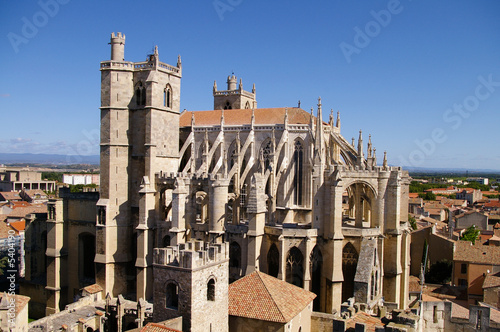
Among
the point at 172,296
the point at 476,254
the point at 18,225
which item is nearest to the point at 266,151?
Result: the point at 172,296

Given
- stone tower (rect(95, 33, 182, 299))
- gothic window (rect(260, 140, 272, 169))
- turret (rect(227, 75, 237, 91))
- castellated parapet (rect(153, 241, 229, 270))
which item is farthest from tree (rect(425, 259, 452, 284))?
castellated parapet (rect(153, 241, 229, 270))

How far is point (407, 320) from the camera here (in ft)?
65.4

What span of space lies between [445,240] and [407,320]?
104ft

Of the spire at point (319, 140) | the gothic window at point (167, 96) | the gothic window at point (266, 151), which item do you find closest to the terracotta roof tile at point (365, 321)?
the spire at point (319, 140)

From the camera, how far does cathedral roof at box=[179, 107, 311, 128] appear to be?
41.1m

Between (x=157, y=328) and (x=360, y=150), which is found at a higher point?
(x=360, y=150)

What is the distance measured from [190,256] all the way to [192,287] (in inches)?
Answer: 55.3

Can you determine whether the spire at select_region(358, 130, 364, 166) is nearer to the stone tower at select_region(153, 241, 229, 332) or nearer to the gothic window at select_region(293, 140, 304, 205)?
the gothic window at select_region(293, 140, 304, 205)

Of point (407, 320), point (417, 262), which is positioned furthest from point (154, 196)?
point (417, 262)

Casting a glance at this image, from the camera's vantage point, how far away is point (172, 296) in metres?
21.3

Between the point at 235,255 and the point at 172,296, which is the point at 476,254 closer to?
the point at 235,255

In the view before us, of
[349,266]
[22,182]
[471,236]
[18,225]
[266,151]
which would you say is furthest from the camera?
[22,182]

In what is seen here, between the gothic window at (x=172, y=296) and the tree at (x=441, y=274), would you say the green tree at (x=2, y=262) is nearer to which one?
Result: the gothic window at (x=172, y=296)

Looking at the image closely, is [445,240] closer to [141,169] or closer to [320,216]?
[320,216]
